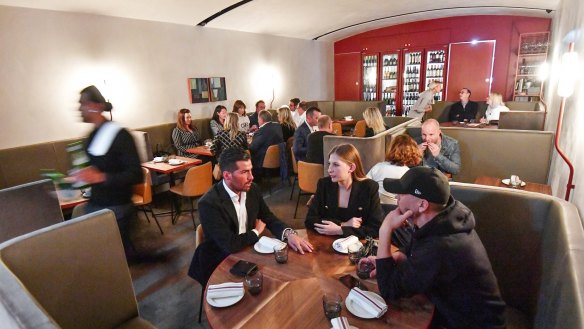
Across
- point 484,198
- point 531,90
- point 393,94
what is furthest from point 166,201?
point 531,90

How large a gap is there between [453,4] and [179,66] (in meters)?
6.21

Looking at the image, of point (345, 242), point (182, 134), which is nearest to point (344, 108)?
point (182, 134)

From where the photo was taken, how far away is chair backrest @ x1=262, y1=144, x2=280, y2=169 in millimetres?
4848

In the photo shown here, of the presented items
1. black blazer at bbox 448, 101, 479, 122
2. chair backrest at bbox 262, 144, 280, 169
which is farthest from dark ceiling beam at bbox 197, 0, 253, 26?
black blazer at bbox 448, 101, 479, 122

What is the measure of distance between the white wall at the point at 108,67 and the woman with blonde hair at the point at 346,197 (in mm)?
4044

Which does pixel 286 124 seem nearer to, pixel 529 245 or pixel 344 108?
pixel 344 108

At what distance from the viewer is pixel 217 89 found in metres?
6.72

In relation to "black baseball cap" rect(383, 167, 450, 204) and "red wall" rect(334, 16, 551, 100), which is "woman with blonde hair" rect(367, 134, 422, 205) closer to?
"black baseball cap" rect(383, 167, 450, 204)

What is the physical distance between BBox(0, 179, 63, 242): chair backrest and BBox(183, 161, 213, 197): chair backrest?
1.27 m

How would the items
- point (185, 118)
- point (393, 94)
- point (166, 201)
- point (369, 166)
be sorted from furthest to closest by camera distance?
point (393, 94) < point (185, 118) < point (166, 201) < point (369, 166)

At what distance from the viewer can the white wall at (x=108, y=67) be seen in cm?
411

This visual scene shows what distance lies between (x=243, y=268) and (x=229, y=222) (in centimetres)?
44

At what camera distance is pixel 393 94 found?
9.89 metres

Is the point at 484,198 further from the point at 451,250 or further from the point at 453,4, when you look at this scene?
the point at 453,4
